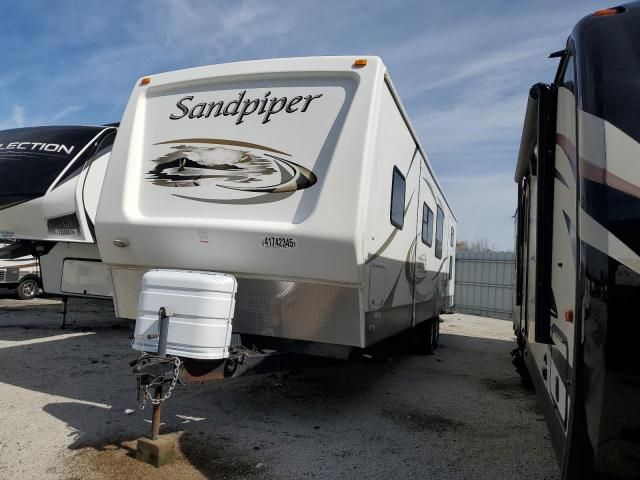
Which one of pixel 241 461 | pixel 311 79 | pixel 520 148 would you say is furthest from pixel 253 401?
pixel 520 148

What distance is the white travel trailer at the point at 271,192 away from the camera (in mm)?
4008

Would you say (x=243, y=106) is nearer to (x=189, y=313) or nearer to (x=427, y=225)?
(x=189, y=313)

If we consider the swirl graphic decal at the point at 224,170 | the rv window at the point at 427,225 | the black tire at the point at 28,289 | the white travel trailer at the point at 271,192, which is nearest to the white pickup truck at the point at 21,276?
the black tire at the point at 28,289

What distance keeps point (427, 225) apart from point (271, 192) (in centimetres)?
364

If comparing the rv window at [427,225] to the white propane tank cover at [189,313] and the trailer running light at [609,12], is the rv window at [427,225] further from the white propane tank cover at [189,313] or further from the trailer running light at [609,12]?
the trailer running light at [609,12]

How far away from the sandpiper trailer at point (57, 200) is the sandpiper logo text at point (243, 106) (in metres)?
3.90

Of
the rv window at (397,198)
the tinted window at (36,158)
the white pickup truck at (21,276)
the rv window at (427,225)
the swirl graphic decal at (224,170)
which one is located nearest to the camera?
the swirl graphic decal at (224,170)

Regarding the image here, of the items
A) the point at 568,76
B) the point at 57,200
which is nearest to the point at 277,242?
the point at 568,76

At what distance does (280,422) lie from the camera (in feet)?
16.1

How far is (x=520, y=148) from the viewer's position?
5.14 m

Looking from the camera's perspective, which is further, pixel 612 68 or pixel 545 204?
pixel 545 204

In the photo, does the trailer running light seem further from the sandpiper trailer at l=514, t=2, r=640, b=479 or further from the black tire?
the black tire

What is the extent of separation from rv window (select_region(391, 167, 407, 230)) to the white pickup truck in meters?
12.2

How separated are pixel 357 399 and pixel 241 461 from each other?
2.16 metres
